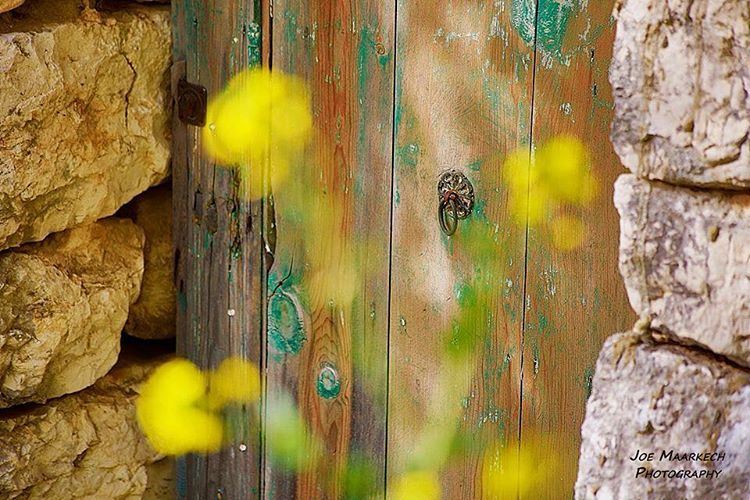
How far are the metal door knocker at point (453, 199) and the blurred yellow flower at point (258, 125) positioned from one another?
281 mm

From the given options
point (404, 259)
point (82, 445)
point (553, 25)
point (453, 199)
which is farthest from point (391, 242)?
point (82, 445)

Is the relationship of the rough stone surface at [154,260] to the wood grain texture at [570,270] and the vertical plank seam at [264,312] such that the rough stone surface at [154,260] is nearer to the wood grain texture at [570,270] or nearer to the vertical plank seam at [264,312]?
the vertical plank seam at [264,312]

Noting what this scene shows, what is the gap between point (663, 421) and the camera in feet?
4.97

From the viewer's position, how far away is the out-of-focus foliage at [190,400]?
243 centimetres

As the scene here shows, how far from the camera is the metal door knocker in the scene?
6.94ft

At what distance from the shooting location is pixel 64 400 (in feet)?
7.61

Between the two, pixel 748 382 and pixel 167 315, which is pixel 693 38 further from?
pixel 167 315

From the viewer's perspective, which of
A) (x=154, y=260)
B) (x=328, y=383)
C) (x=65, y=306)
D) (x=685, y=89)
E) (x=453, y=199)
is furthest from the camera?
(x=154, y=260)

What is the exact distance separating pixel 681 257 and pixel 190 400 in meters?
1.23

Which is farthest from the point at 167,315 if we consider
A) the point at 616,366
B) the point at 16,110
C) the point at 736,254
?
the point at 736,254

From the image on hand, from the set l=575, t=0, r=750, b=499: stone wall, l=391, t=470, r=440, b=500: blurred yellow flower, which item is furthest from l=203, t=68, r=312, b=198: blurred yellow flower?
l=575, t=0, r=750, b=499: stone wall

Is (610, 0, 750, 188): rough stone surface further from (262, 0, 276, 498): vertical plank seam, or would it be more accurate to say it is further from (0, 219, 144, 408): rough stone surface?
(0, 219, 144, 408): rough stone surface

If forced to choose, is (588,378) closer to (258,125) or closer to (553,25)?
(553,25)

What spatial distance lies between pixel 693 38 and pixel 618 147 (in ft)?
0.51
